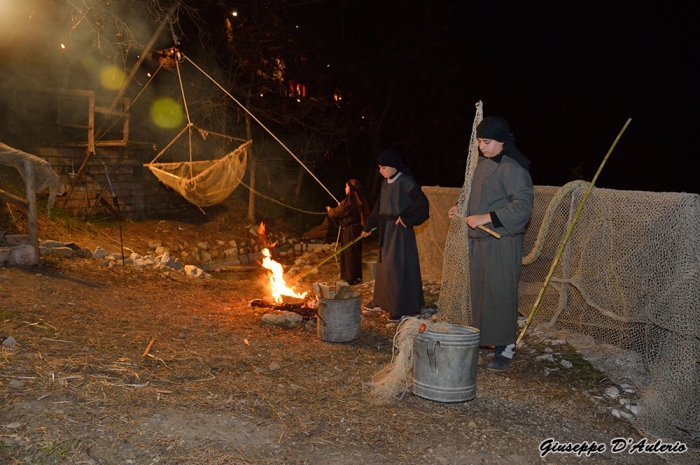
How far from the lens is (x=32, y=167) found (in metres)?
7.06

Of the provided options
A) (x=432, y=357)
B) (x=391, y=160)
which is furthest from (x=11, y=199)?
(x=432, y=357)

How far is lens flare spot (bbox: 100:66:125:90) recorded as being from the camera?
13164 mm

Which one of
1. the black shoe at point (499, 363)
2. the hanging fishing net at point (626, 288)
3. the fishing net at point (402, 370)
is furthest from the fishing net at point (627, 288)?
the fishing net at point (402, 370)

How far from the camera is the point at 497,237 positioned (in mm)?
4555

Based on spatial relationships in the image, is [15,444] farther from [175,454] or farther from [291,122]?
[291,122]

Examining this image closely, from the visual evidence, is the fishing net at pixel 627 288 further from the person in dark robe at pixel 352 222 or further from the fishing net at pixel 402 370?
the person in dark robe at pixel 352 222

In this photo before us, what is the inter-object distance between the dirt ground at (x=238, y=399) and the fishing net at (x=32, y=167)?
148cm

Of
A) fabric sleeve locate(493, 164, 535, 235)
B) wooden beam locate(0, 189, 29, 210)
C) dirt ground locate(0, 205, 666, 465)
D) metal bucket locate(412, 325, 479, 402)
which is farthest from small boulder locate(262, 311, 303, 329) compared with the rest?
wooden beam locate(0, 189, 29, 210)

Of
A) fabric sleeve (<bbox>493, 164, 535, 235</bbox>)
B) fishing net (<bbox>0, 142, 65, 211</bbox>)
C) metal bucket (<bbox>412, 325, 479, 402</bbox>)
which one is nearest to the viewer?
metal bucket (<bbox>412, 325, 479, 402</bbox>)

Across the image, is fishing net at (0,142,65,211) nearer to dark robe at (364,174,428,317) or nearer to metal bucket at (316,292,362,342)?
metal bucket at (316,292,362,342)

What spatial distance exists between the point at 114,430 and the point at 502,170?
338 cm

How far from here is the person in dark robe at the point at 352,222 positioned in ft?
30.0

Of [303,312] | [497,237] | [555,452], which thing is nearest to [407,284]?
[303,312]

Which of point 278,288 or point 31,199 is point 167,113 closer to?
point 31,199
